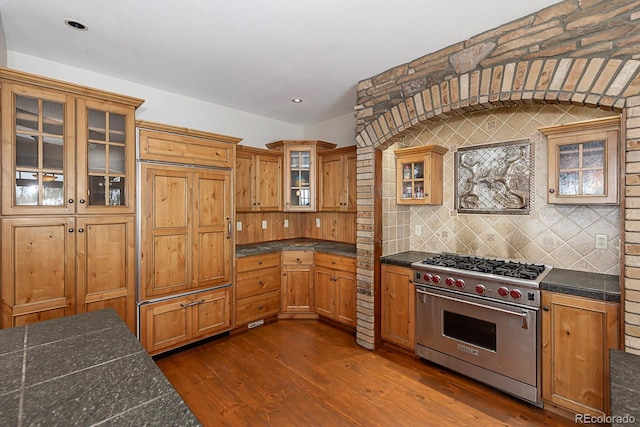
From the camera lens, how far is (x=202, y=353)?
3.07 metres

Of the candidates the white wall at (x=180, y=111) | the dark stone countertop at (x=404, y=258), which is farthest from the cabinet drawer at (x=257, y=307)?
the white wall at (x=180, y=111)

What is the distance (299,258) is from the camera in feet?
13.0

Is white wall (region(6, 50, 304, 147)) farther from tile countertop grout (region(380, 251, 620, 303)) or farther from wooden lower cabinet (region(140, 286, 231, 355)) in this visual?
tile countertop grout (region(380, 251, 620, 303))

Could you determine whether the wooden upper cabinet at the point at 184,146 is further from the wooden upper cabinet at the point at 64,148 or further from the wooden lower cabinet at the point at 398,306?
the wooden lower cabinet at the point at 398,306

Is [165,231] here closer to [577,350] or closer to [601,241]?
[577,350]

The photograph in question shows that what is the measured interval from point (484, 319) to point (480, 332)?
5.1 inches

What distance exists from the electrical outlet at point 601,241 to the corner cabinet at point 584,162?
1.00 feet

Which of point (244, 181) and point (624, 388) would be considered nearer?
point (624, 388)

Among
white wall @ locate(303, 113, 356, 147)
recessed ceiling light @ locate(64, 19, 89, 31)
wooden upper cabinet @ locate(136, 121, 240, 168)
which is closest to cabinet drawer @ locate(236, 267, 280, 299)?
wooden upper cabinet @ locate(136, 121, 240, 168)

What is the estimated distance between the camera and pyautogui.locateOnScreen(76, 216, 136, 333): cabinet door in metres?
2.50

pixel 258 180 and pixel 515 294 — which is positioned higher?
pixel 258 180

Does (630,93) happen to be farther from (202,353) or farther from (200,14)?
(202,353)

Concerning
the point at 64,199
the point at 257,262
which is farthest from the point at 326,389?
the point at 64,199

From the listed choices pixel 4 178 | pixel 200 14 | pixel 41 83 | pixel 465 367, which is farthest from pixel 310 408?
pixel 41 83
